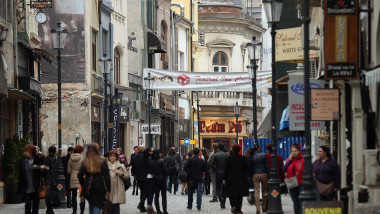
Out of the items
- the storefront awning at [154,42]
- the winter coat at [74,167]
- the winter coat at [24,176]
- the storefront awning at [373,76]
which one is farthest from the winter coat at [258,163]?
the storefront awning at [154,42]

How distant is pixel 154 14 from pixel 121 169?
4147 cm

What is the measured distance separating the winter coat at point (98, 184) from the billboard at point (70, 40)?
27922 millimetres

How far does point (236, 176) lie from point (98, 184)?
23.2 ft

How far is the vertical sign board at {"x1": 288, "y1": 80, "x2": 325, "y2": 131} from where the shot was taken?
972 inches

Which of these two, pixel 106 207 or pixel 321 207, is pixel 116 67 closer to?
pixel 106 207

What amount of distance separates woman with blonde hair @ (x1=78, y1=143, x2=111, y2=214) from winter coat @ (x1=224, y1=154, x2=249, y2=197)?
6838 mm

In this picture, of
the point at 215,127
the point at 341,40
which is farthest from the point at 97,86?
the point at 215,127

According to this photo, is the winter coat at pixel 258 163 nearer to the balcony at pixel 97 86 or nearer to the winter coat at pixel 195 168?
the winter coat at pixel 195 168

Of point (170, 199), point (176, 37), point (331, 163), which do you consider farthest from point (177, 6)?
point (331, 163)

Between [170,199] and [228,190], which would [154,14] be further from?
[228,190]

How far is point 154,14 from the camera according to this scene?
62594mm

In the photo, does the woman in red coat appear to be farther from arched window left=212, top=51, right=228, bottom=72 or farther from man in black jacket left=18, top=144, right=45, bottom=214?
arched window left=212, top=51, right=228, bottom=72

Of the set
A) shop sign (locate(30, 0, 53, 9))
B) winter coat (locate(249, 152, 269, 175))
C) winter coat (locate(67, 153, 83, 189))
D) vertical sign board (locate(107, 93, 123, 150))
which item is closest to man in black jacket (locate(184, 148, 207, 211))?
winter coat (locate(249, 152, 269, 175))

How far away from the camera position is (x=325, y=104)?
22.3 meters
